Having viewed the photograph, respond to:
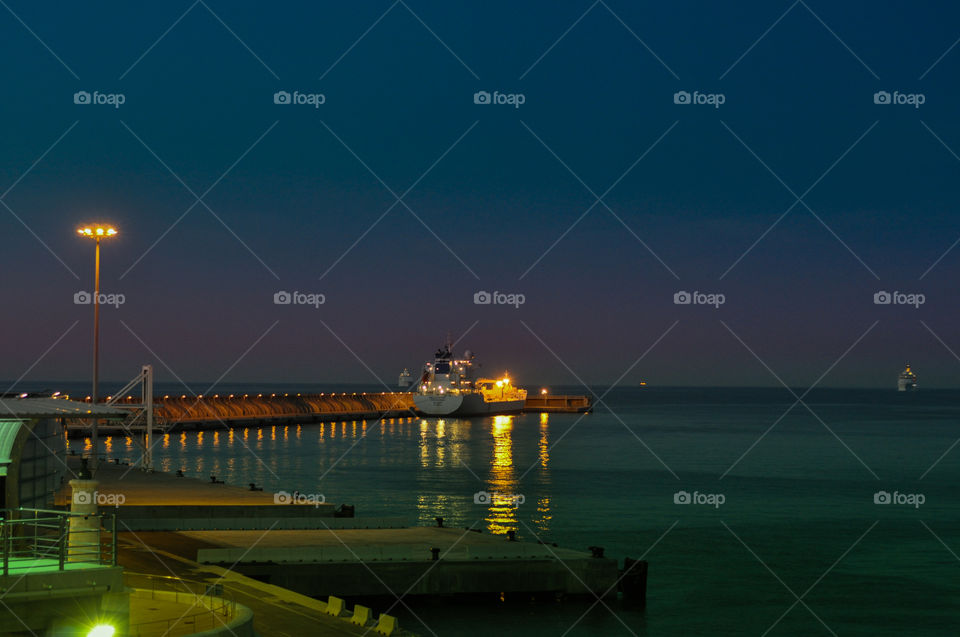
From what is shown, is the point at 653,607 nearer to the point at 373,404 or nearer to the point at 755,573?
the point at 755,573

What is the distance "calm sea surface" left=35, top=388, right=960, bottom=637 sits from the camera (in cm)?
3020

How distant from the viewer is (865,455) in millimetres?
97188

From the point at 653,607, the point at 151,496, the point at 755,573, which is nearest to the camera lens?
the point at 653,607

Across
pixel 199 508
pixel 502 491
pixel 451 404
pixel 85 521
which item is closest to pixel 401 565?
pixel 199 508

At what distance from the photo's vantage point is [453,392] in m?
167

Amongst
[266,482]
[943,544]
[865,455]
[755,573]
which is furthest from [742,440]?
[755,573]

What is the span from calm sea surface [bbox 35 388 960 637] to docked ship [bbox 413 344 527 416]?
38756mm

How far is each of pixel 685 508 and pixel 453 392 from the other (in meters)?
113

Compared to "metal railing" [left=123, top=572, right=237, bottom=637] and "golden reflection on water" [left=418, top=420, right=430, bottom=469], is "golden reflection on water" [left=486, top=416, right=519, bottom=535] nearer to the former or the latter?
"golden reflection on water" [left=418, top=420, right=430, bottom=469]

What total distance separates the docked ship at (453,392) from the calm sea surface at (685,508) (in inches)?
1526

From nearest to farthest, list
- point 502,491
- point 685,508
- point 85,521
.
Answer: point 85,521, point 685,508, point 502,491

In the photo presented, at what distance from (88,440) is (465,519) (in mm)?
69754

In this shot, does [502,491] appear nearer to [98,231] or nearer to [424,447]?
[98,231]

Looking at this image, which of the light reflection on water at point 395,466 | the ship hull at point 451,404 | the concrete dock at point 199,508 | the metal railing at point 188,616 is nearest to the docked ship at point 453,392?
the ship hull at point 451,404
